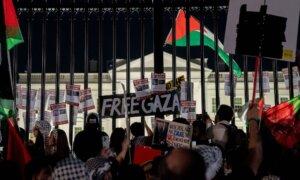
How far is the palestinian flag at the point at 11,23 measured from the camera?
8297 mm

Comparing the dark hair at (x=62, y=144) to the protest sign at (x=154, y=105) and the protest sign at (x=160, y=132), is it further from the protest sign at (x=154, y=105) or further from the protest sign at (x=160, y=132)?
the protest sign at (x=154, y=105)

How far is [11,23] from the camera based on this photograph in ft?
28.2

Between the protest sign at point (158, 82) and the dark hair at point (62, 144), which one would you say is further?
the protest sign at point (158, 82)

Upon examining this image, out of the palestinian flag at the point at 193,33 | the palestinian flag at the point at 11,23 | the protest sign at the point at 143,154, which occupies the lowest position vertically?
the protest sign at the point at 143,154

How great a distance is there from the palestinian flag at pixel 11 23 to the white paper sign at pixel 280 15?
390cm

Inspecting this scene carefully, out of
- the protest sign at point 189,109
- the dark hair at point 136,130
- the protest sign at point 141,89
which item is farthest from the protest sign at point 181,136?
the protest sign at point 189,109

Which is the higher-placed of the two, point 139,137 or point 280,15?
point 280,15

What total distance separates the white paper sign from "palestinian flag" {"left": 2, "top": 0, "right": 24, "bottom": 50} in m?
3.90

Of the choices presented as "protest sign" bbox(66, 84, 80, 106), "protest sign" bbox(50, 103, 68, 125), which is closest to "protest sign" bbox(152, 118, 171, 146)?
"protest sign" bbox(66, 84, 80, 106)

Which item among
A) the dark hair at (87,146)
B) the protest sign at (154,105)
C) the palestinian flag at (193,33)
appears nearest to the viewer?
the dark hair at (87,146)

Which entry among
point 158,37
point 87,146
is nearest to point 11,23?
point 158,37

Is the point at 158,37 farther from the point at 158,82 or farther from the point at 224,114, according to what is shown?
the point at 224,114

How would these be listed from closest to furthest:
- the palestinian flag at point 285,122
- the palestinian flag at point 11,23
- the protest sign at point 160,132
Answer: the palestinian flag at point 285,122
the protest sign at point 160,132
the palestinian flag at point 11,23

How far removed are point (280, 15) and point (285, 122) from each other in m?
1.07
